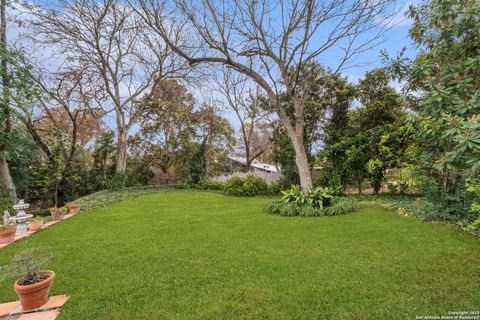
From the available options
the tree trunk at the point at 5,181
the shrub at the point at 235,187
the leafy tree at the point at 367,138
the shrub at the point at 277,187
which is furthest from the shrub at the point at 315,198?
the tree trunk at the point at 5,181

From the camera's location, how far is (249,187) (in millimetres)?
11305

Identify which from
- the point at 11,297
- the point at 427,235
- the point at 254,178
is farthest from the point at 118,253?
the point at 254,178

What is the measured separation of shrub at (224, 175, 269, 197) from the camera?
11327 mm

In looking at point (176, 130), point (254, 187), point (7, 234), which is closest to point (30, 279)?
point (7, 234)

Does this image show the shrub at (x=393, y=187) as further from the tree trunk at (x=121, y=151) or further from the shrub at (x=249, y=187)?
the tree trunk at (x=121, y=151)

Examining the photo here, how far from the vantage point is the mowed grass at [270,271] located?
2.27 meters

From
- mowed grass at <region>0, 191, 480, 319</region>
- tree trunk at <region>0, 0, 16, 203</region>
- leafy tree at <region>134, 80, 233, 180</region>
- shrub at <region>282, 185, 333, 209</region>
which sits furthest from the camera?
leafy tree at <region>134, 80, 233, 180</region>

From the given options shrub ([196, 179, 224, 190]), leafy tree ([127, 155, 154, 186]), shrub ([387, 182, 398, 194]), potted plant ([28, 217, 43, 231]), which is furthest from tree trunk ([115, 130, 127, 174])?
shrub ([387, 182, 398, 194])

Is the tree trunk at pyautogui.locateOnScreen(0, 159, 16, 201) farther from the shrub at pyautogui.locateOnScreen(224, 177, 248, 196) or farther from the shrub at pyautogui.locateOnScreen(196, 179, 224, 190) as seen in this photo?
the shrub at pyautogui.locateOnScreen(196, 179, 224, 190)

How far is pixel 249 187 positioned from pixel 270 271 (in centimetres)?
828

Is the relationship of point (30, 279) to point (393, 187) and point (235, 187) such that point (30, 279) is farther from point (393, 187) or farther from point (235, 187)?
point (393, 187)

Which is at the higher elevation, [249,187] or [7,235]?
[249,187]

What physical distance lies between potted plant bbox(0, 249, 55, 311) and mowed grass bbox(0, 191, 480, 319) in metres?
0.31

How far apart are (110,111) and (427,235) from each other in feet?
54.6
